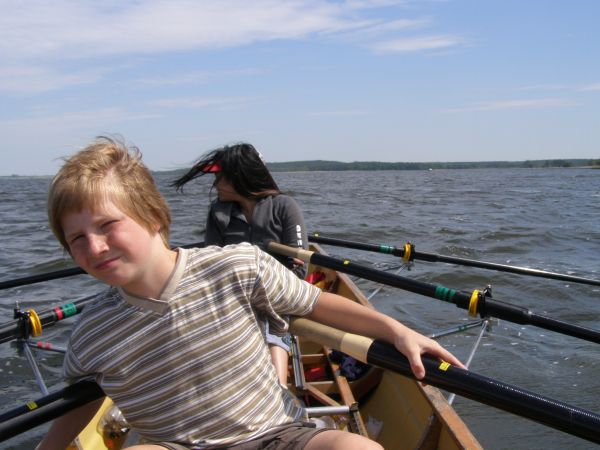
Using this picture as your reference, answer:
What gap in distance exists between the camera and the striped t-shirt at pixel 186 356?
184cm

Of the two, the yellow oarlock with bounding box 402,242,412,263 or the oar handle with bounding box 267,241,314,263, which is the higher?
the oar handle with bounding box 267,241,314,263

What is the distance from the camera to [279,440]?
1826mm

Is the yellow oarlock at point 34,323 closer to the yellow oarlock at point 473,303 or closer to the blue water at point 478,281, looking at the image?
the blue water at point 478,281

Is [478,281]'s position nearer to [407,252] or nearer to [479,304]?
[407,252]

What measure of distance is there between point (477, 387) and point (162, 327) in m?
0.96

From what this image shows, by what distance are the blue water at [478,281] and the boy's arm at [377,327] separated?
3.22m

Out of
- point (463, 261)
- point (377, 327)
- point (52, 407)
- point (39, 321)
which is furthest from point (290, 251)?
point (463, 261)

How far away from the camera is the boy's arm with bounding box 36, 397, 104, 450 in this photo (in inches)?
77.5

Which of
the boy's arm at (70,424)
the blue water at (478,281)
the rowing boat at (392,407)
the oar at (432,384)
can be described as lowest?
the blue water at (478,281)

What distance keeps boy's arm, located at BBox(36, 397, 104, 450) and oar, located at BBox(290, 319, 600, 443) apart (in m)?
0.79

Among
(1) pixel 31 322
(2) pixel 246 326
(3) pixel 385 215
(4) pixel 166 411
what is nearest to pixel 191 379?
(4) pixel 166 411

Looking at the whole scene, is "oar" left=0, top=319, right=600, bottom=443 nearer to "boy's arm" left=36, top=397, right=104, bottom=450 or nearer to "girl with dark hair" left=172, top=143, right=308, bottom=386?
"boy's arm" left=36, top=397, right=104, bottom=450

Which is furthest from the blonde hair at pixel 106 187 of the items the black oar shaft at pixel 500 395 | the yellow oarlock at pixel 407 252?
the yellow oarlock at pixel 407 252

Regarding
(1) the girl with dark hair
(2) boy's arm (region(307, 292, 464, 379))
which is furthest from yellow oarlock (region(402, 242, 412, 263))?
(2) boy's arm (region(307, 292, 464, 379))
